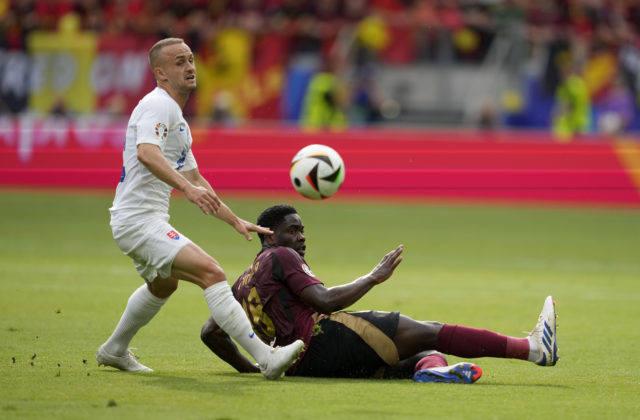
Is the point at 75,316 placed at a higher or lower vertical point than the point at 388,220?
higher

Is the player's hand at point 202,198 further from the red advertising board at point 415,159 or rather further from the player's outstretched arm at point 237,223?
the red advertising board at point 415,159

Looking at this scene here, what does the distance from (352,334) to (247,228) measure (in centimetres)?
96

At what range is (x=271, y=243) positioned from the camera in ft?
23.2

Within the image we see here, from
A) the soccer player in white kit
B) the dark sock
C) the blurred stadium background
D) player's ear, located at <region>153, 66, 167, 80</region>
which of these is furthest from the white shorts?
the blurred stadium background

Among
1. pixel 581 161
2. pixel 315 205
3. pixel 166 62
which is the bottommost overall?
pixel 315 205

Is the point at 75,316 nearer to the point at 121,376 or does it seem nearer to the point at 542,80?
the point at 121,376

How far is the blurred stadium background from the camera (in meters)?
20.2

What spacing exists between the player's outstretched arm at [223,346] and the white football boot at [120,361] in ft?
1.51

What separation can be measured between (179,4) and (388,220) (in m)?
10.2

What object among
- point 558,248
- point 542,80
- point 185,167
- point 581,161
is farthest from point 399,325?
point 542,80

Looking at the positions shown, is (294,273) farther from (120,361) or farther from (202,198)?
(120,361)

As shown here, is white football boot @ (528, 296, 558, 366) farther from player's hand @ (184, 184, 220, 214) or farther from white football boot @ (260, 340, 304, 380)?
player's hand @ (184, 184, 220, 214)

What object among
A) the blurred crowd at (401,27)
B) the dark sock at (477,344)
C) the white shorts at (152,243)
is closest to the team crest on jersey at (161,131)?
the white shorts at (152,243)

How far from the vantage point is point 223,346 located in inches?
279
